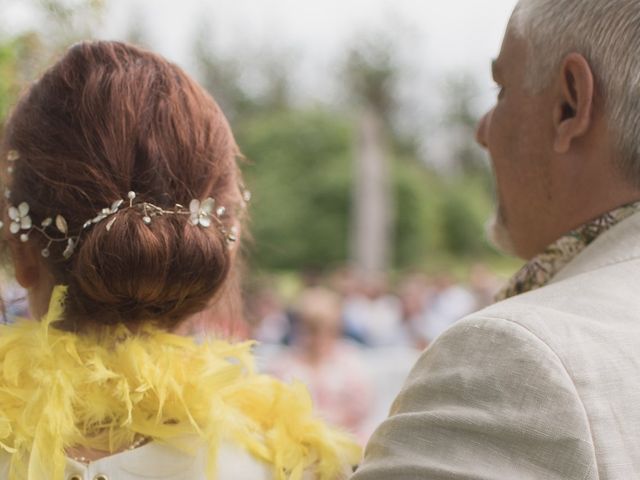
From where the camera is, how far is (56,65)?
1.67 m

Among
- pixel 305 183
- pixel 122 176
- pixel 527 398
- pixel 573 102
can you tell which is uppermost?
pixel 573 102

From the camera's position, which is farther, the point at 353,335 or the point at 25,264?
the point at 353,335

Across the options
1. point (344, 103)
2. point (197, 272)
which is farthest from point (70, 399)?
point (344, 103)

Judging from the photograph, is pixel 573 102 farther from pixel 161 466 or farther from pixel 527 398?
pixel 161 466

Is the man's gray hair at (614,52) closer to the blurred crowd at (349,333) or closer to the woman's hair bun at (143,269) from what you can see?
the blurred crowd at (349,333)

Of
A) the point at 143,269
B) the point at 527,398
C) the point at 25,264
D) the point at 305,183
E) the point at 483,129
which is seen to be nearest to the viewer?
the point at 527,398

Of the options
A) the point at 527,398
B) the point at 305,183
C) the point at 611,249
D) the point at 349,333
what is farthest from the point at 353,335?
the point at 305,183

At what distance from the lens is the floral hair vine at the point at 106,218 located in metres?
1.53

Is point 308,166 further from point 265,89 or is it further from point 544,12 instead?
point 544,12

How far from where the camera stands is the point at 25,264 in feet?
5.38

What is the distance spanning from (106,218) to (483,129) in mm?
845

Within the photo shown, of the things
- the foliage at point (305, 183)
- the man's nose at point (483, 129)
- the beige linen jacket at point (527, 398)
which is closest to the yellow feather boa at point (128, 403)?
the beige linen jacket at point (527, 398)

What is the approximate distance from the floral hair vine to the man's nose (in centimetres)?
61

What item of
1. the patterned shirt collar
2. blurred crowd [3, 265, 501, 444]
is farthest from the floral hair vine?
the patterned shirt collar
